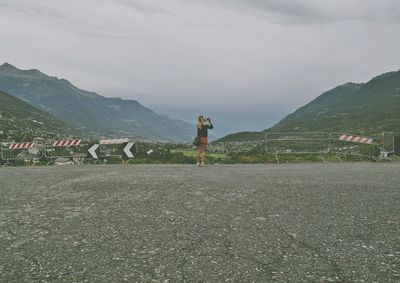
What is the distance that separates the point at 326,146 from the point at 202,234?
20.6 metres

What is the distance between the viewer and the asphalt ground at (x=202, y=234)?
4.70 m

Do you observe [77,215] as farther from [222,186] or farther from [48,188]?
[222,186]

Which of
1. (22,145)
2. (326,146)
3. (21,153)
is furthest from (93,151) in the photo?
(326,146)

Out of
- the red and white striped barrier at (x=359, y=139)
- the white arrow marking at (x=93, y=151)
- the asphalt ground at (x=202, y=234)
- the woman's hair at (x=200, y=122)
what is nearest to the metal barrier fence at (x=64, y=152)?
the white arrow marking at (x=93, y=151)

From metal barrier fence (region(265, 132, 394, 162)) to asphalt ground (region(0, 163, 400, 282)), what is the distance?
1409 cm

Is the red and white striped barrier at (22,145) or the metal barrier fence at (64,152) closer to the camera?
the metal barrier fence at (64,152)

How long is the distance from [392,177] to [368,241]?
7821mm

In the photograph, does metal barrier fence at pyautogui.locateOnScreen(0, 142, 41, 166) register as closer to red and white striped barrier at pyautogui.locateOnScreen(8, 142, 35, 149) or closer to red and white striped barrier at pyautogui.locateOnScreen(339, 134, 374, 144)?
red and white striped barrier at pyautogui.locateOnScreen(8, 142, 35, 149)

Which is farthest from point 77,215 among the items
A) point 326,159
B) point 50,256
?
point 326,159

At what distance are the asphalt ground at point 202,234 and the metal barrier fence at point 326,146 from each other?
14090 mm

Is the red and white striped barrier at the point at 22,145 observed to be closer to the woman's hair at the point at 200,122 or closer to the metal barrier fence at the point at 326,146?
the woman's hair at the point at 200,122

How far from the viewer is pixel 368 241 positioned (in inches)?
225

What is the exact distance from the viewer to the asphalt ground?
4695 mm

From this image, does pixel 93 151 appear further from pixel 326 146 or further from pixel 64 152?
pixel 326 146
